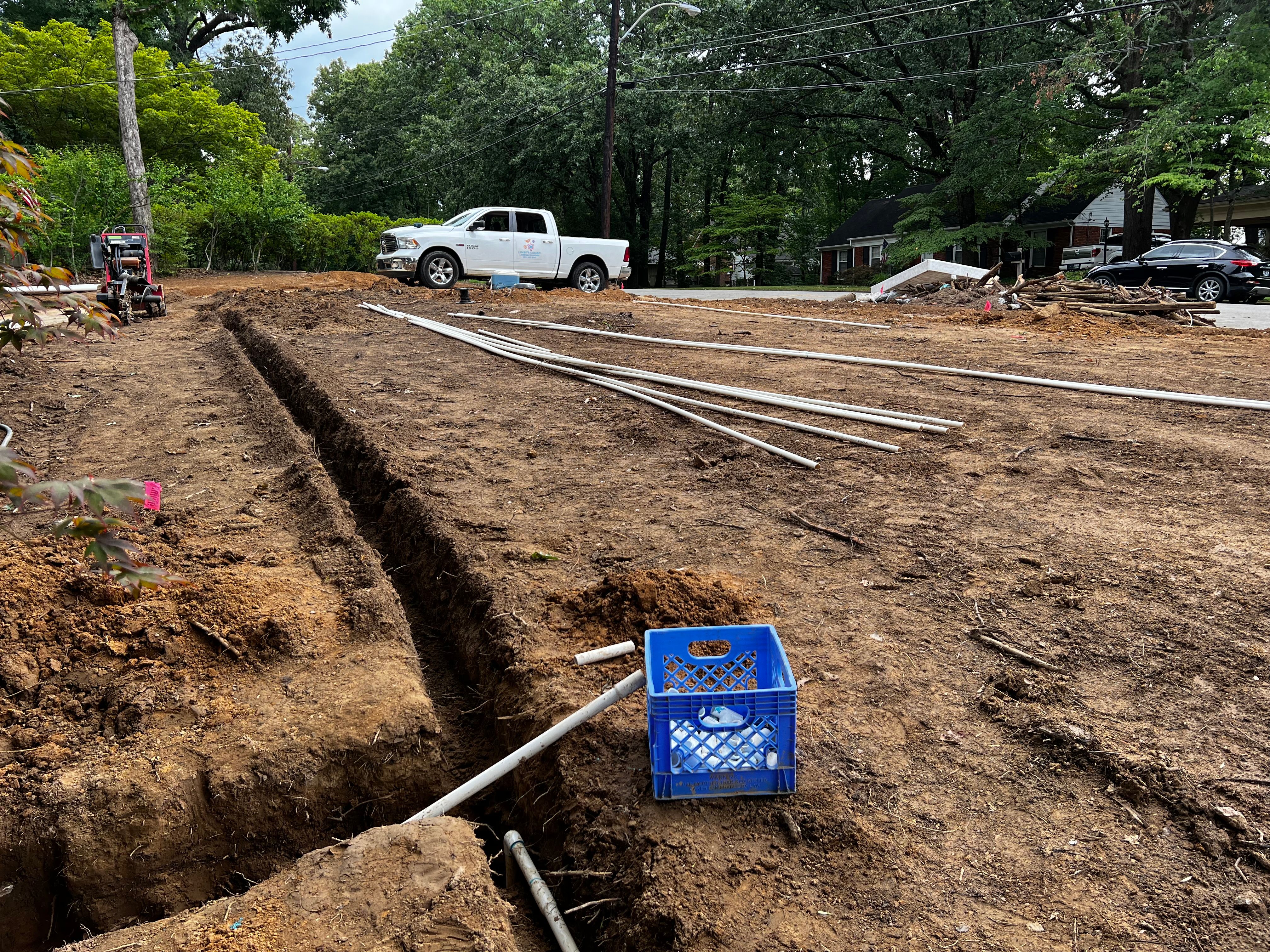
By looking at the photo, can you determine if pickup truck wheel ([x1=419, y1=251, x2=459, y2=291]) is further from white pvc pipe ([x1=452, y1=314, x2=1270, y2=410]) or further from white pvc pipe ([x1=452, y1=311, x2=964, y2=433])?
white pvc pipe ([x1=452, y1=311, x2=964, y2=433])

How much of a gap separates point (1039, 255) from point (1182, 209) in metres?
14.9

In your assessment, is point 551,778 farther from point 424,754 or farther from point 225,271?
point 225,271

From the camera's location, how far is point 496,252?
17.8m

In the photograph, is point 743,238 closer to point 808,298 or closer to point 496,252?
point 808,298

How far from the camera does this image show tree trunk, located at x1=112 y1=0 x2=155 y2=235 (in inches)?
845

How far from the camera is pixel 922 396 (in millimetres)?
7359

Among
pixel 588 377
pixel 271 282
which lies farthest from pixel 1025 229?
pixel 588 377

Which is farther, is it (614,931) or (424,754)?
(424,754)

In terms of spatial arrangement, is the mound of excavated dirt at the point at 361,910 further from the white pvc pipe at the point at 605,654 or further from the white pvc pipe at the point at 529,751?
the white pvc pipe at the point at 605,654

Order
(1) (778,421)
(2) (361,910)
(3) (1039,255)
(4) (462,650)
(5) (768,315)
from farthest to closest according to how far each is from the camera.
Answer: (3) (1039,255)
(5) (768,315)
(1) (778,421)
(4) (462,650)
(2) (361,910)

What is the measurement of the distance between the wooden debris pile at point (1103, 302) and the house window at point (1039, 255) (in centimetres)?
2479

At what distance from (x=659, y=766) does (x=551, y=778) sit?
1.96 ft

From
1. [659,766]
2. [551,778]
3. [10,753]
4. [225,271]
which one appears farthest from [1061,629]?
[225,271]

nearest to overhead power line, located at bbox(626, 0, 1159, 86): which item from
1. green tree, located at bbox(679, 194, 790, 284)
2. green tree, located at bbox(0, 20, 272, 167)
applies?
green tree, located at bbox(679, 194, 790, 284)
